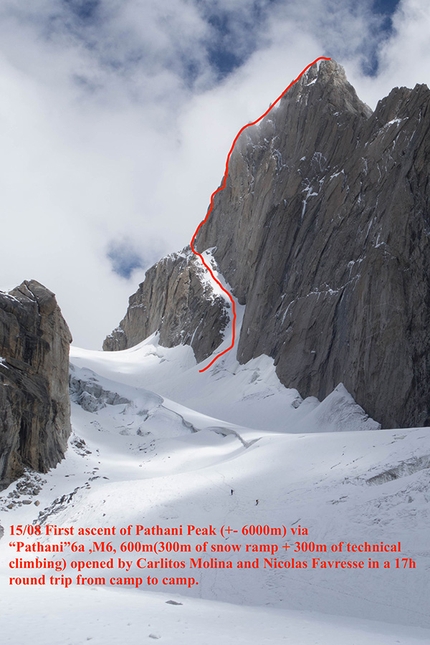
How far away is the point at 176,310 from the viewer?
73250mm

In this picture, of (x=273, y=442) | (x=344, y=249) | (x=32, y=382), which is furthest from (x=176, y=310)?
(x=273, y=442)

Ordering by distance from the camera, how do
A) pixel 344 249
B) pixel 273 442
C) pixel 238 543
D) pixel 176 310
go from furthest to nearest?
1. pixel 176 310
2. pixel 344 249
3. pixel 273 442
4. pixel 238 543

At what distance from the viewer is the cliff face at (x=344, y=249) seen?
102 ft

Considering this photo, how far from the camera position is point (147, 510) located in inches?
659

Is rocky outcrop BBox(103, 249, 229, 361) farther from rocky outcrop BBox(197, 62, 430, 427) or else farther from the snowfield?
the snowfield

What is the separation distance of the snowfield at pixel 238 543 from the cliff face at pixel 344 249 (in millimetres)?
10690

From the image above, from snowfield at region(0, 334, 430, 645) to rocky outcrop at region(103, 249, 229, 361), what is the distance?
36.5m

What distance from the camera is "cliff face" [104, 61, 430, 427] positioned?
30.9 metres

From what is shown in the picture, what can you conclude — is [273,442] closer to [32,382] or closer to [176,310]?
[32,382]

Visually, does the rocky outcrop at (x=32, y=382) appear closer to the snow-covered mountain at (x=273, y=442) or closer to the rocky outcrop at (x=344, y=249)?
the snow-covered mountain at (x=273, y=442)

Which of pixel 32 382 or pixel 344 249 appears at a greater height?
pixel 344 249

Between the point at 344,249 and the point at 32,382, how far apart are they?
25.0 meters

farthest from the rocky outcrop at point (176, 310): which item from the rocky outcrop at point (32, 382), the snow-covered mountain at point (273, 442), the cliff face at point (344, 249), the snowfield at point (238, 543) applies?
the snowfield at point (238, 543)

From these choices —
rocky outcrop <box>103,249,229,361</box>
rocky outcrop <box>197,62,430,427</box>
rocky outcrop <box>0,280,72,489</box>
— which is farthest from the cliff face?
rocky outcrop <box>0,280,72,489</box>
